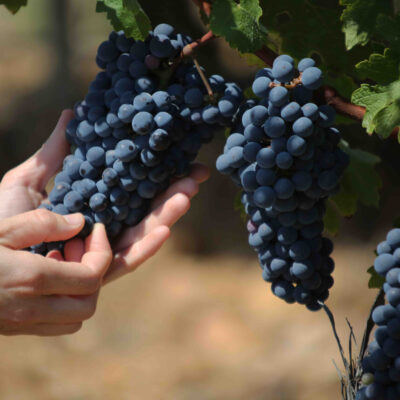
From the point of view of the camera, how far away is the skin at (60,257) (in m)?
0.97

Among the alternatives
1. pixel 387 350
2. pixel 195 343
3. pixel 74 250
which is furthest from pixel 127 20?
pixel 195 343

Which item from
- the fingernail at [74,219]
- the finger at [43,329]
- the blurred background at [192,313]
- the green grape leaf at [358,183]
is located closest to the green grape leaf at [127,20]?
the fingernail at [74,219]

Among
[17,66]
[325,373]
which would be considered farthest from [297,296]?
[17,66]

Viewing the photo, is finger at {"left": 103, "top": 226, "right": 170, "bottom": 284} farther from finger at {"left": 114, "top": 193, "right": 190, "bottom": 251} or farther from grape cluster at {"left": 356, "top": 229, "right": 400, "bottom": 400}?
grape cluster at {"left": 356, "top": 229, "right": 400, "bottom": 400}

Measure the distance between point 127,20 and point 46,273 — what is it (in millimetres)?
445

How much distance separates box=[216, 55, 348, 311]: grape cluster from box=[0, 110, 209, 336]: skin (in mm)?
215

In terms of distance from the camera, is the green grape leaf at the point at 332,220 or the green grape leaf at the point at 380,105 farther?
the green grape leaf at the point at 332,220

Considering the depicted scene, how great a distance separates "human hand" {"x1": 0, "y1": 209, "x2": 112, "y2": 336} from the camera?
968 millimetres

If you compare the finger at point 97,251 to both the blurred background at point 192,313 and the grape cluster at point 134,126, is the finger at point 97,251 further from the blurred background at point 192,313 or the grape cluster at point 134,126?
the blurred background at point 192,313

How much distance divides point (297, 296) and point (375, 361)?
0.18 meters

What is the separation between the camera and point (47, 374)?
2.89 meters

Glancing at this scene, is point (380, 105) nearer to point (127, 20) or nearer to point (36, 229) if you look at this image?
point (127, 20)

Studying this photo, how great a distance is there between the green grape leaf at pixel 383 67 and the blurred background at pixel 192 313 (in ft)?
5.15

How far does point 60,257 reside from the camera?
1057 mm
